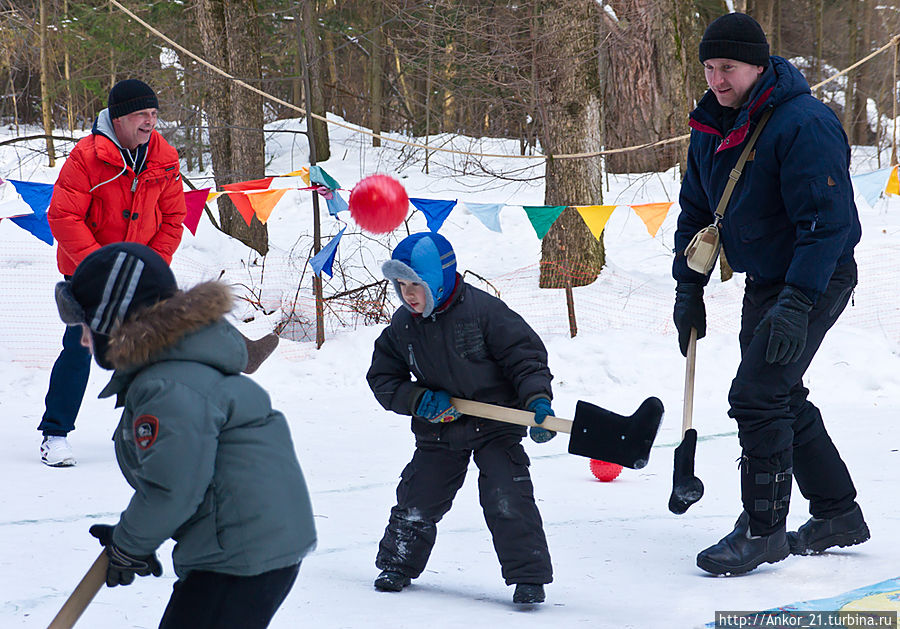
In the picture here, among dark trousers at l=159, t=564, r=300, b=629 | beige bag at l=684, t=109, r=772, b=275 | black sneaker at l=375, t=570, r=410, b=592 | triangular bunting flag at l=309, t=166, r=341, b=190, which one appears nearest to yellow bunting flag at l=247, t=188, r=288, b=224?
triangular bunting flag at l=309, t=166, r=341, b=190

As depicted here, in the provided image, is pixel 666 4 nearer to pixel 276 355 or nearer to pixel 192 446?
pixel 276 355

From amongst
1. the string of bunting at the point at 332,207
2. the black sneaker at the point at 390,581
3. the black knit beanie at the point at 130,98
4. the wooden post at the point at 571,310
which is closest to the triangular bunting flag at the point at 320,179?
the string of bunting at the point at 332,207

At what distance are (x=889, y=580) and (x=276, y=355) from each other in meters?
5.28

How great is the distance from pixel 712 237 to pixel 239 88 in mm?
9097

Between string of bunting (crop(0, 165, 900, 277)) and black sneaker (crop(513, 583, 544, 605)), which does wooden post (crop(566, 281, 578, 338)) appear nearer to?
string of bunting (crop(0, 165, 900, 277))

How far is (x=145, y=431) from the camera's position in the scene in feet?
6.24

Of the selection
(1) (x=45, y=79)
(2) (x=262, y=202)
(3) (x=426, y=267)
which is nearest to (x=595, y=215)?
(2) (x=262, y=202)

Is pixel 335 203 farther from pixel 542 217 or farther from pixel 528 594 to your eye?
pixel 528 594

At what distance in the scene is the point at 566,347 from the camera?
24.2 feet

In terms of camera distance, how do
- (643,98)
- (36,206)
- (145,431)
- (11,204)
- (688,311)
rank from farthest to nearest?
(643,98) < (11,204) < (36,206) < (688,311) < (145,431)

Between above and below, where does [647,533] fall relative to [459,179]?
below

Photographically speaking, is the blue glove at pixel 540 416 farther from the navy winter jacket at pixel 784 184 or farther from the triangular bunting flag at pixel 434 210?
the triangular bunting flag at pixel 434 210

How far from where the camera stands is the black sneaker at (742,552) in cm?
324

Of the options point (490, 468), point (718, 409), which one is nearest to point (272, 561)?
point (490, 468)
